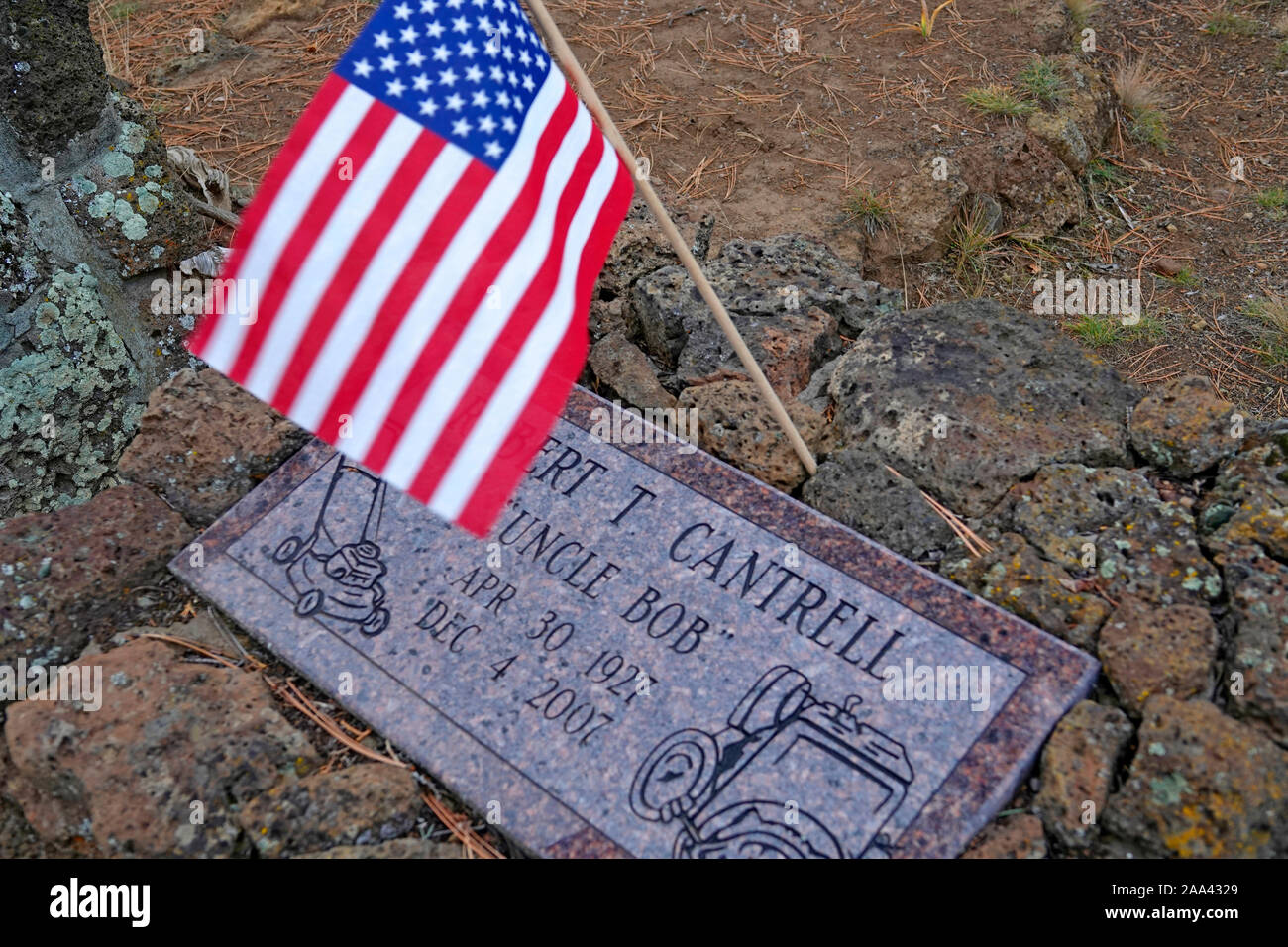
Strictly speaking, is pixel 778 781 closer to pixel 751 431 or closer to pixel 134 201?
pixel 751 431

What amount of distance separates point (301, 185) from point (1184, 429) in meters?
2.23

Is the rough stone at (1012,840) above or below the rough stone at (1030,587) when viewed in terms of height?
below

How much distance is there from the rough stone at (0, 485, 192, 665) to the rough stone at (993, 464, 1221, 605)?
2287 mm

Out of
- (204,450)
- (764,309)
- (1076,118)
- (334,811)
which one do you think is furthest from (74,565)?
(1076,118)

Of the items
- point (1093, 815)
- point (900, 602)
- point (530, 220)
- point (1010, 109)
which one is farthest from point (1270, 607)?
point (1010, 109)

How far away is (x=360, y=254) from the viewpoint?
1.94 metres

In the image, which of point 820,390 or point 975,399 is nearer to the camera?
point 975,399

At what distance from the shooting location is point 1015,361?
296 cm

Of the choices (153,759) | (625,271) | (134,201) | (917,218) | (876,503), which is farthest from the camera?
(917,218)

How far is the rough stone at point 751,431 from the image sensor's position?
9.37ft

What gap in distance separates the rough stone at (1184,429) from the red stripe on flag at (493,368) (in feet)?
5.45

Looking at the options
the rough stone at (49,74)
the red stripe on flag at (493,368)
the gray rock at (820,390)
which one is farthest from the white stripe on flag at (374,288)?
the rough stone at (49,74)

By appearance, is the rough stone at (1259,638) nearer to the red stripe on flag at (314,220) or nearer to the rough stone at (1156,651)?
the rough stone at (1156,651)

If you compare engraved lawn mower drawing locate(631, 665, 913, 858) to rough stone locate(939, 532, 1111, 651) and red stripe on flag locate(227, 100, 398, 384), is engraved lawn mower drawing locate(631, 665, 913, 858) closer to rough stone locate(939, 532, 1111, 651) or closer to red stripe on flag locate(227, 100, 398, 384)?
rough stone locate(939, 532, 1111, 651)
